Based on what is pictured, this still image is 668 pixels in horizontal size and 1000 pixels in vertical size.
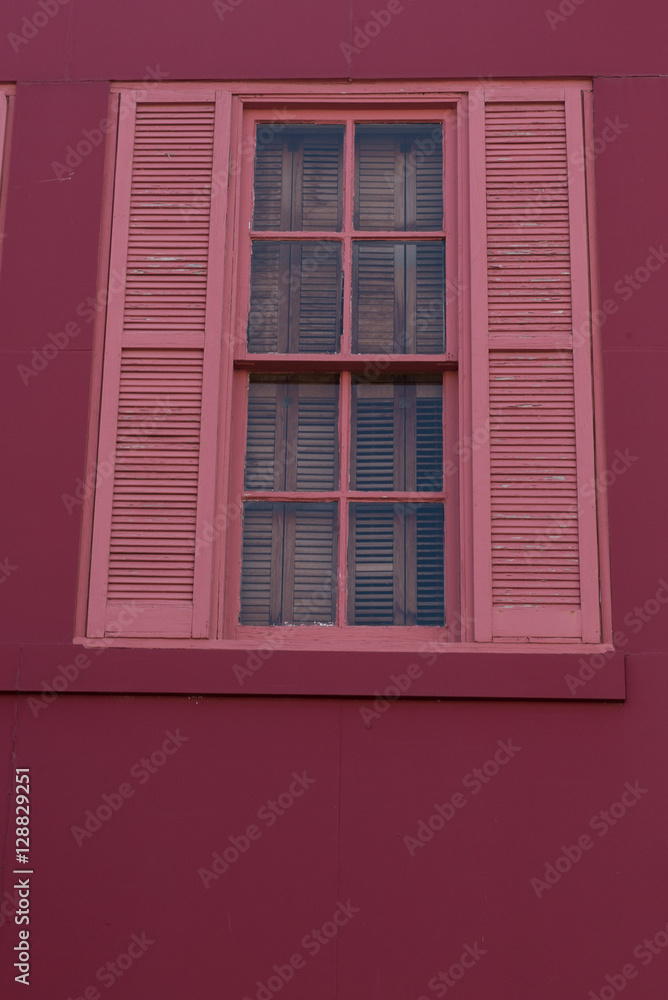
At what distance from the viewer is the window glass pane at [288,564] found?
15.5ft

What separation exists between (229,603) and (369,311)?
1.31m

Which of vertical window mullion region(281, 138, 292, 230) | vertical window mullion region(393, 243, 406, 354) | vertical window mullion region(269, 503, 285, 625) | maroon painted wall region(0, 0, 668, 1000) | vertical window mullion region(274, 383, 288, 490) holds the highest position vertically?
vertical window mullion region(281, 138, 292, 230)

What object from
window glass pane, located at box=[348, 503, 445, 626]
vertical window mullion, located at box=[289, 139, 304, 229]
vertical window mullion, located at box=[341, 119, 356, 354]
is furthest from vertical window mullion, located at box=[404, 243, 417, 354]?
window glass pane, located at box=[348, 503, 445, 626]

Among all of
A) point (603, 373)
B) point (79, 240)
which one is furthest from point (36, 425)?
point (603, 373)

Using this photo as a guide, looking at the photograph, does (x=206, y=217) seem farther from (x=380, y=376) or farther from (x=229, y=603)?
(x=229, y=603)

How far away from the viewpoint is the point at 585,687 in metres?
4.34

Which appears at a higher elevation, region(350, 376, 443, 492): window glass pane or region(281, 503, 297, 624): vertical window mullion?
region(350, 376, 443, 492): window glass pane

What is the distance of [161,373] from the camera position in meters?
4.85

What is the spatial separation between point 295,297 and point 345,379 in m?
0.41

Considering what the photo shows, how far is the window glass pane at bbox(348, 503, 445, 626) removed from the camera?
15.5 ft

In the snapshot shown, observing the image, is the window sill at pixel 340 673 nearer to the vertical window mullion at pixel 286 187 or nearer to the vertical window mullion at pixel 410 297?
the vertical window mullion at pixel 410 297

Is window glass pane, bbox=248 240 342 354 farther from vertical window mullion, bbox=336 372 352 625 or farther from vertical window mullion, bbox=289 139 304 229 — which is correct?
vertical window mullion, bbox=336 372 352 625

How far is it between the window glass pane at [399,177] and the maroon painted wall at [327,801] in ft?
2.44

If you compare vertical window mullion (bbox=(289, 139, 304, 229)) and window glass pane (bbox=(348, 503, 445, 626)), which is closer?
window glass pane (bbox=(348, 503, 445, 626))
